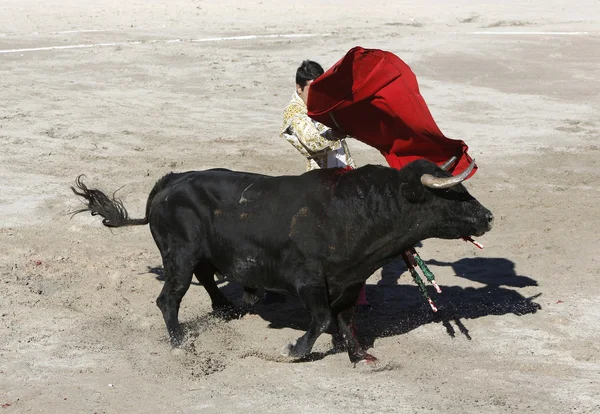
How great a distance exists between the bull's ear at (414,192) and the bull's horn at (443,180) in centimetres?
6

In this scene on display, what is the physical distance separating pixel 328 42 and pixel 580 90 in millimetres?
4868

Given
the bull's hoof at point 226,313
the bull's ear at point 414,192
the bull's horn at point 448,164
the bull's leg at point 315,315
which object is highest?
the bull's horn at point 448,164

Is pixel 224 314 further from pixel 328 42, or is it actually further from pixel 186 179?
pixel 328 42

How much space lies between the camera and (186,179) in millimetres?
6895

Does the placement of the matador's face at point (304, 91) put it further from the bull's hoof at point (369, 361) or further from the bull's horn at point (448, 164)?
the bull's hoof at point (369, 361)

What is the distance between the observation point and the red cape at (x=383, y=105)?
6.58m

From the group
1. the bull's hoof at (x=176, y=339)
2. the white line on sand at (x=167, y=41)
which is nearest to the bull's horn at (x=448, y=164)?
the bull's hoof at (x=176, y=339)

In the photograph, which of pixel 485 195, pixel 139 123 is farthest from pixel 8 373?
pixel 139 123

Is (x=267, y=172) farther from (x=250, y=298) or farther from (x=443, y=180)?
(x=443, y=180)

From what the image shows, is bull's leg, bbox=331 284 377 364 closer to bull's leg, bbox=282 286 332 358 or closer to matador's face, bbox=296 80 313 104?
bull's leg, bbox=282 286 332 358

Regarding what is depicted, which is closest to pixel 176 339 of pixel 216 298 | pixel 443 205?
pixel 216 298

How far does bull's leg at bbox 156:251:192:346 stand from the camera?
679 centimetres

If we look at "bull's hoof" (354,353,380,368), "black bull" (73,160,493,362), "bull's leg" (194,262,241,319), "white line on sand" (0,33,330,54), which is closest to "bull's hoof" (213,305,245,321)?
"bull's leg" (194,262,241,319)

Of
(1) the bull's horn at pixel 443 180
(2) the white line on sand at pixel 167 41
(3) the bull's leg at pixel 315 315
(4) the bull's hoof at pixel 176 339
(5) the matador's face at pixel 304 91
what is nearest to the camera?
(1) the bull's horn at pixel 443 180
